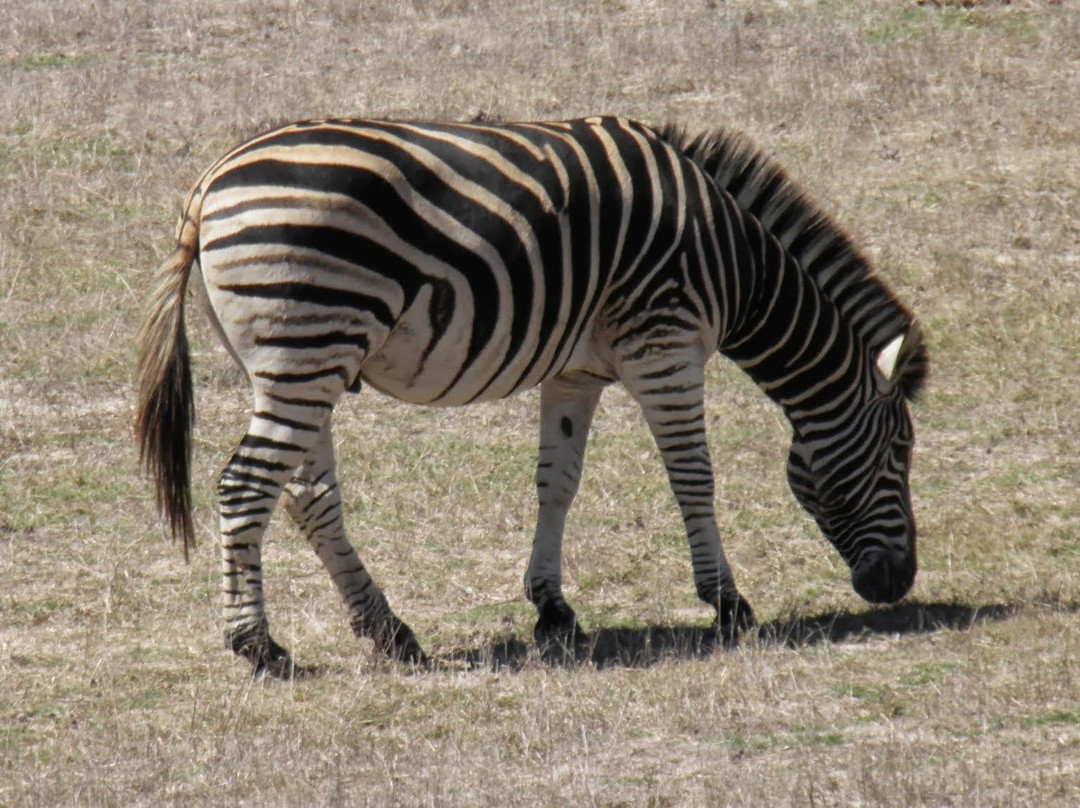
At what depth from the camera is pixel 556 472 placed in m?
8.05

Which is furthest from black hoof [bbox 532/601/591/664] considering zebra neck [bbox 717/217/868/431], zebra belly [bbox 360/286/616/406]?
zebra neck [bbox 717/217/868/431]

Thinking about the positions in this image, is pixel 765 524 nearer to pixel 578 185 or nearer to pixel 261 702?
pixel 578 185

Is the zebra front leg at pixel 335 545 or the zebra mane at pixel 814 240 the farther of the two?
the zebra mane at pixel 814 240

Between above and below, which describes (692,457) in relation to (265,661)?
above

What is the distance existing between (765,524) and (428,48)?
9524 millimetres

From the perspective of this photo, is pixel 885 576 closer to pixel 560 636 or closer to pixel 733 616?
pixel 733 616

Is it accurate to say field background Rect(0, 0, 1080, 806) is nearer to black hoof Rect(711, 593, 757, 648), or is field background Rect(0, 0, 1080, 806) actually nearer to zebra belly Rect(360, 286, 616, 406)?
black hoof Rect(711, 593, 757, 648)

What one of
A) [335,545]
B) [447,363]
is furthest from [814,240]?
[335,545]

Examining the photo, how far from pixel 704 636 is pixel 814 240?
2.10 metres

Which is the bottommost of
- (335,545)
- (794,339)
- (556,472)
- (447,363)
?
(335,545)

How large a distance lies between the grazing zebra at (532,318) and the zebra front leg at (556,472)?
0.01 metres

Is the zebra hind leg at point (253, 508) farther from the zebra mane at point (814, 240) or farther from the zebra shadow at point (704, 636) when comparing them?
the zebra mane at point (814, 240)

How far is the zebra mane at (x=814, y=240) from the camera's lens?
26.3ft

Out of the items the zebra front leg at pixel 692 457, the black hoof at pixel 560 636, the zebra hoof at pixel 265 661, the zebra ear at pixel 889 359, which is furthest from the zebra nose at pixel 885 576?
the zebra hoof at pixel 265 661
